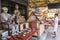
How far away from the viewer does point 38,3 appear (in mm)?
11672

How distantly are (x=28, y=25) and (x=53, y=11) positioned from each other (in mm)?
10616

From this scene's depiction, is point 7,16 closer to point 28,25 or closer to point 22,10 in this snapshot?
point 28,25

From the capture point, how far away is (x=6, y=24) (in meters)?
3.65

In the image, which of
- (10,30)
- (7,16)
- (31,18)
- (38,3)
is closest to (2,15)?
(7,16)

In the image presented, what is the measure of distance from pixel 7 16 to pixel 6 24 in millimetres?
350

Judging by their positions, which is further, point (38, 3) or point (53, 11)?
point (53, 11)

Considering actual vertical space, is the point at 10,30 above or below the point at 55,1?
below

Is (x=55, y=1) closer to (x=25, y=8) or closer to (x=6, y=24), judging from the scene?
(x=25, y=8)

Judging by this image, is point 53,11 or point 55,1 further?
point 53,11

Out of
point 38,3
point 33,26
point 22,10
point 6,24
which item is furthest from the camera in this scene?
point 38,3

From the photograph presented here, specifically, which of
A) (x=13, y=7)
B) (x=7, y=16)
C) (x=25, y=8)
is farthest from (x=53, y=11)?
(x=7, y=16)

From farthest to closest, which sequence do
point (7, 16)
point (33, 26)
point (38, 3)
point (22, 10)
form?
point (38, 3) → point (22, 10) → point (33, 26) → point (7, 16)

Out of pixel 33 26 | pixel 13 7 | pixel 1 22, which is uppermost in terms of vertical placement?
pixel 13 7

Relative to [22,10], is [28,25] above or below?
below
